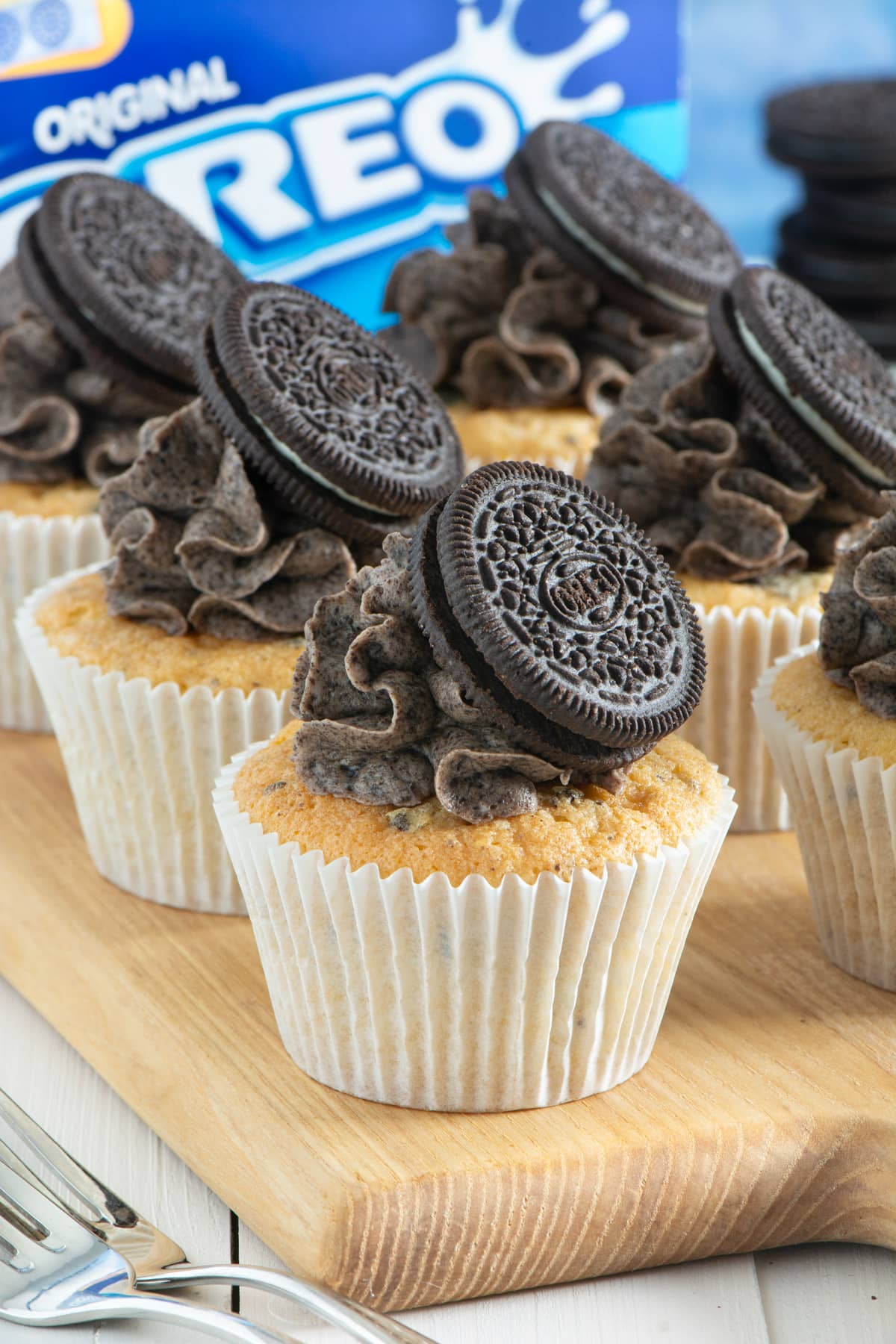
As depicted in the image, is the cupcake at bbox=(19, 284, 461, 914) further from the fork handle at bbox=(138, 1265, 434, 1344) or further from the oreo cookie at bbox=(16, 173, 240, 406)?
the fork handle at bbox=(138, 1265, 434, 1344)

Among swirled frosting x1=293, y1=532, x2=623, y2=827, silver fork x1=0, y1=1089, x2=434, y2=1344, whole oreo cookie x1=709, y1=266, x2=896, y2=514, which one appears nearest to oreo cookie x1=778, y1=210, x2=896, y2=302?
whole oreo cookie x1=709, y1=266, x2=896, y2=514

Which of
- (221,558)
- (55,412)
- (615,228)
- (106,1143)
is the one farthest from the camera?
(615,228)

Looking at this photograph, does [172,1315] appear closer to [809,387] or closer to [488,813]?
[488,813]

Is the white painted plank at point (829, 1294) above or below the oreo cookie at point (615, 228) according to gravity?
below

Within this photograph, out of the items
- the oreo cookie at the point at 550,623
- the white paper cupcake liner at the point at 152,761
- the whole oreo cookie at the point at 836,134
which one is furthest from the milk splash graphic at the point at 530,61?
the oreo cookie at the point at 550,623


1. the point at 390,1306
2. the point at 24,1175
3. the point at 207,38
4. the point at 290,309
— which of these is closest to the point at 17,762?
the point at 290,309

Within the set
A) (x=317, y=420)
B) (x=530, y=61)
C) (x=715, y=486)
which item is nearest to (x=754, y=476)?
(x=715, y=486)

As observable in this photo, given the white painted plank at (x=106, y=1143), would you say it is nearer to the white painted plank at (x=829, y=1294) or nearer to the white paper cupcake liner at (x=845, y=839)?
the white painted plank at (x=829, y=1294)
